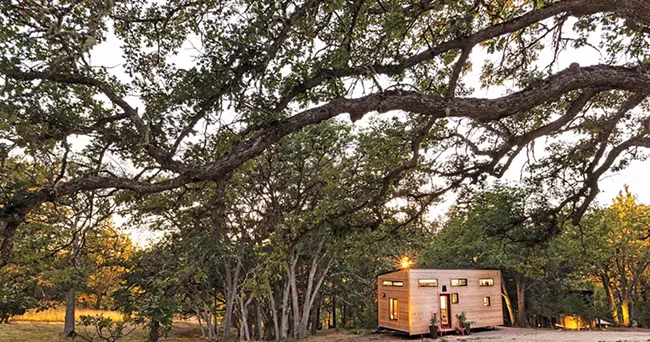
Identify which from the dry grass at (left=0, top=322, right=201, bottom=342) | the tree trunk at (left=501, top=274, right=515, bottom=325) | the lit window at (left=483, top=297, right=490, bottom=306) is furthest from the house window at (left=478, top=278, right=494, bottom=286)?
the dry grass at (left=0, top=322, right=201, bottom=342)

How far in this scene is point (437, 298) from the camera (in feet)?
52.6

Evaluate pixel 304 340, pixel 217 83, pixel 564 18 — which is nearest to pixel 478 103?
pixel 564 18

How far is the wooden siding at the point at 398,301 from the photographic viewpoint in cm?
1562

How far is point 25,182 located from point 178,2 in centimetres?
252

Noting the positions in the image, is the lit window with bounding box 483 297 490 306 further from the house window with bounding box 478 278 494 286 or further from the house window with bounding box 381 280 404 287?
the house window with bounding box 381 280 404 287

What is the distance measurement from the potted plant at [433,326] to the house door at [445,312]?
2.75 ft

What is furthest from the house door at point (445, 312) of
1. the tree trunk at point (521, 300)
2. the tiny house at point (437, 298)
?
the tree trunk at point (521, 300)

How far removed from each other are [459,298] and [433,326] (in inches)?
92.1

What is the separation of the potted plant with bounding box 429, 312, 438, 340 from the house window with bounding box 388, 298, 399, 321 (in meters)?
1.55

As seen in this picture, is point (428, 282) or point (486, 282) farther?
point (486, 282)

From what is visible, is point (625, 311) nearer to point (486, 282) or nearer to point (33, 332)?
point (486, 282)

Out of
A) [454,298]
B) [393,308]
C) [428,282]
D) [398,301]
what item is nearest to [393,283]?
[398,301]

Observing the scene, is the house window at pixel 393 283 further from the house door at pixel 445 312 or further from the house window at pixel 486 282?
the house window at pixel 486 282

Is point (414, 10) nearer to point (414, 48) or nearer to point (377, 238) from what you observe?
point (414, 48)
